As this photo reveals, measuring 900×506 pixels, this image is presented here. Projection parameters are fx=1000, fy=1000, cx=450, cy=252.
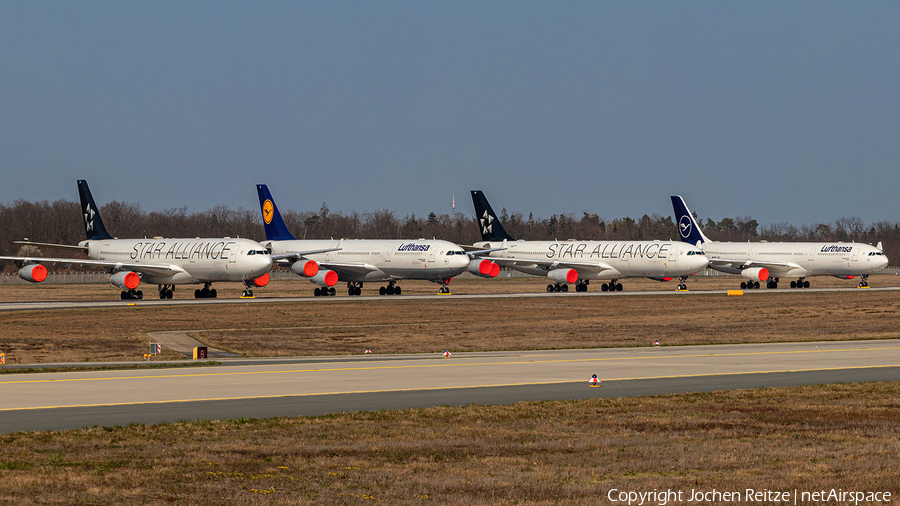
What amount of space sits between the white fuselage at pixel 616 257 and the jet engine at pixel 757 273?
1108cm

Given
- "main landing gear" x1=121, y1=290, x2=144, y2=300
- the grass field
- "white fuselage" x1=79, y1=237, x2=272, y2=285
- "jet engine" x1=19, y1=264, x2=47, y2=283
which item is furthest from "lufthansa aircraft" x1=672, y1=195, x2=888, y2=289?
the grass field

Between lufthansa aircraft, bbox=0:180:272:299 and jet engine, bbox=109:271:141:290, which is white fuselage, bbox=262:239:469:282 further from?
jet engine, bbox=109:271:141:290

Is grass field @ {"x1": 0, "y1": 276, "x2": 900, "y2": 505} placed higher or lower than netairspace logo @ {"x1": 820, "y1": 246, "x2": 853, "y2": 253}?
lower

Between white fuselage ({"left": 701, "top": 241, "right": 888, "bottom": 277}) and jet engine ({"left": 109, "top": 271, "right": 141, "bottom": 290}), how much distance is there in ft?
178

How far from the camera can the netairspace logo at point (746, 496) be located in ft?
34.7

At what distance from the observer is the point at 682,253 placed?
81.9 meters

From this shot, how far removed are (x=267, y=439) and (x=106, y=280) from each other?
4679 inches

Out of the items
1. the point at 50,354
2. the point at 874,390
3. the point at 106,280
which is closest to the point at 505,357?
the point at 874,390

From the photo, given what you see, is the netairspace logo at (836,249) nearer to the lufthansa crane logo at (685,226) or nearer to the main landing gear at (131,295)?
the lufthansa crane logo at (685,226)

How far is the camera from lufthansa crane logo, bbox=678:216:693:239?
112 meters

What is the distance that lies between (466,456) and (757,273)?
3248 inches

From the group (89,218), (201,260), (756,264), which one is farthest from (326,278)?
(756,264)

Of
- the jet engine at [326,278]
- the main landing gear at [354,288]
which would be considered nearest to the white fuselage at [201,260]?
the jet engine at [326,278]

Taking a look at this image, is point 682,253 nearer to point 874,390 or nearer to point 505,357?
point 505,357
